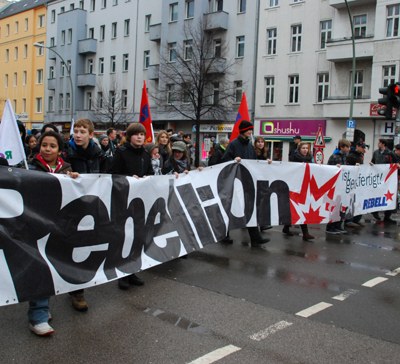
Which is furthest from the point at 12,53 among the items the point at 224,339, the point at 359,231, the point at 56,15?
the point at 224,339

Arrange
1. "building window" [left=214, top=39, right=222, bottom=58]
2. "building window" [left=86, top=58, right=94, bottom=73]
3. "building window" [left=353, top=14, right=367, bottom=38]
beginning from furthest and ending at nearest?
1. "building window" [left=86, top=58, right=94, bottom=73]
2. "building window" [left=214, top=39, right=222, bottom=58]
3. "building window" [left=353, top=14, right=367, bottom=38]

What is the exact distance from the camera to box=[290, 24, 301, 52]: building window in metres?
33.0

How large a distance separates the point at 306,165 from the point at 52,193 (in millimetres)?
5356

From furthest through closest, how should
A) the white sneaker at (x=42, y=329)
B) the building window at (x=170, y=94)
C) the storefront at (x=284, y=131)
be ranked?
the building window at (x=170, y=94) < the storefront at (x=284, y=131) < the white sneaker at (x=42, y=329)

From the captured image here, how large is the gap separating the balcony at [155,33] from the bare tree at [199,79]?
9.94 feet

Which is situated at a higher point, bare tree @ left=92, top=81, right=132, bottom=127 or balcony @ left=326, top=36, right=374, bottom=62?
balcony @ left=326, top=36, right=374, bottom=62

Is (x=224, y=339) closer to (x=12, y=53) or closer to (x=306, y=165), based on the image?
(x=306, y=165)

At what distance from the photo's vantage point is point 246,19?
3581cm

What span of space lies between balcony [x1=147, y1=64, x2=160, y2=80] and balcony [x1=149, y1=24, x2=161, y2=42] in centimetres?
230

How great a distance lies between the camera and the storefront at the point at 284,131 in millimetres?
31706

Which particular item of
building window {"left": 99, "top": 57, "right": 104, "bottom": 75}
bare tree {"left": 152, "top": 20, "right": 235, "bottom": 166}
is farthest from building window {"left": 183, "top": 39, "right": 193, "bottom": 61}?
building window {"left": 99, "top": 57, "right": 104, "bottom": 75}

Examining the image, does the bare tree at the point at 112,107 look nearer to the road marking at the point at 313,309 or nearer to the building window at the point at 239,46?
the building window at the point at 239,46

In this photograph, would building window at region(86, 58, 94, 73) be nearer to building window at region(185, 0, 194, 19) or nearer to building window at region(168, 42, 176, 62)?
building window at region(168, 42, 176, 62)

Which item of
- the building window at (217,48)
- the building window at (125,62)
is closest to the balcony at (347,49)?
the building window at (217,48)
